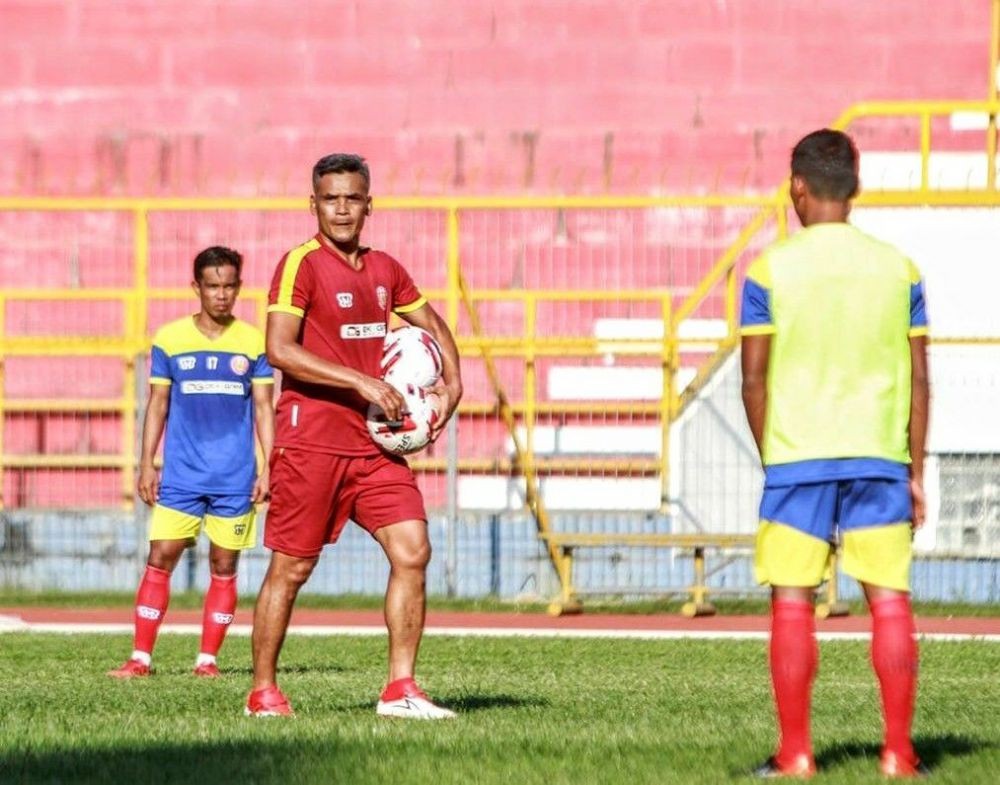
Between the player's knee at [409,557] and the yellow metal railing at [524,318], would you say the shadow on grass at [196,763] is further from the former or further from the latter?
the yellow metal railing at [524,318]

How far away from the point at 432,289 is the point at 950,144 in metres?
4.70

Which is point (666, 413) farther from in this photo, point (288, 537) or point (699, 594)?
point (288, 537)

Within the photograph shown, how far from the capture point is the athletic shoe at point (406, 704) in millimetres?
8008

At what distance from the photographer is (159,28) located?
2209 centimetres

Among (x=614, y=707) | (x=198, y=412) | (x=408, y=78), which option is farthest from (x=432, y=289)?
(x=614, y=707)

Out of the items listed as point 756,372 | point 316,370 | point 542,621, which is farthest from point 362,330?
point 542,621

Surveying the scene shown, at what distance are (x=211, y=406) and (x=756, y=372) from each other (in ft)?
16.8

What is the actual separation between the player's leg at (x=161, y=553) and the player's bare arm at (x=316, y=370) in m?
3.27

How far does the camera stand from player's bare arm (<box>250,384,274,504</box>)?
1088 centimetres

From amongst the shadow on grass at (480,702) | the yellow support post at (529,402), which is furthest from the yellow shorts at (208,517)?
the yellow support post at (529,402)

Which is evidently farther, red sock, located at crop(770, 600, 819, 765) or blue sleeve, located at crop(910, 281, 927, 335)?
blue sleeve, located at crop(910, 281, 927, 335)

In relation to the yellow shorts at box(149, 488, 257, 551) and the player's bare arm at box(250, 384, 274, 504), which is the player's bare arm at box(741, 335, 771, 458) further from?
the yellow shorts at box(149, 488, 257, 551)

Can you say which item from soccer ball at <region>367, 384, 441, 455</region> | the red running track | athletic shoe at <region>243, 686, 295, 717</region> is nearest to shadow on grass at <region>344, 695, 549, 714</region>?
athletic shoe at <region>243, 686, 295, 717</region>

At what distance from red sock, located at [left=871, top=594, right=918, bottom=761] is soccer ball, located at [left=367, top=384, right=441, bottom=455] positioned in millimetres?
2159
